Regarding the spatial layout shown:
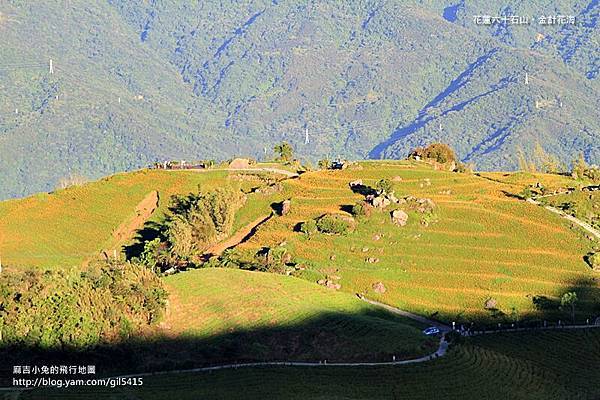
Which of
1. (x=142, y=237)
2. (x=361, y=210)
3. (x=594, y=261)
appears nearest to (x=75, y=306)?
(x=361, y=210)

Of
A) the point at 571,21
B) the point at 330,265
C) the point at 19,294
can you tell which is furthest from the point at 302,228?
the point at 571,21

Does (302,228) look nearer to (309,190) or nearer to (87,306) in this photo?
(309,190)

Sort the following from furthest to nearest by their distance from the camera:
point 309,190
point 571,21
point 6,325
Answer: point 571,21
point 309,190
point 6,325

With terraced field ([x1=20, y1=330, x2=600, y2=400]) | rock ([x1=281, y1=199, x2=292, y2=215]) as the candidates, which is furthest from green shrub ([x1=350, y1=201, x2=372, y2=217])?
terraced field ([x1=20, y1=330, x2=600, y2=400])

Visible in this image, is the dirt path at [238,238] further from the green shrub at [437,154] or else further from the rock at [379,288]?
the green shrub at [437,154]

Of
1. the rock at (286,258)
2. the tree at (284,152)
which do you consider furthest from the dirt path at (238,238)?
the tree at (284,152)

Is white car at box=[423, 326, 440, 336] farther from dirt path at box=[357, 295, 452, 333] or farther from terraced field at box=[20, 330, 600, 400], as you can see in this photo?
terraced field at box=[20, 330, 600, 400]
